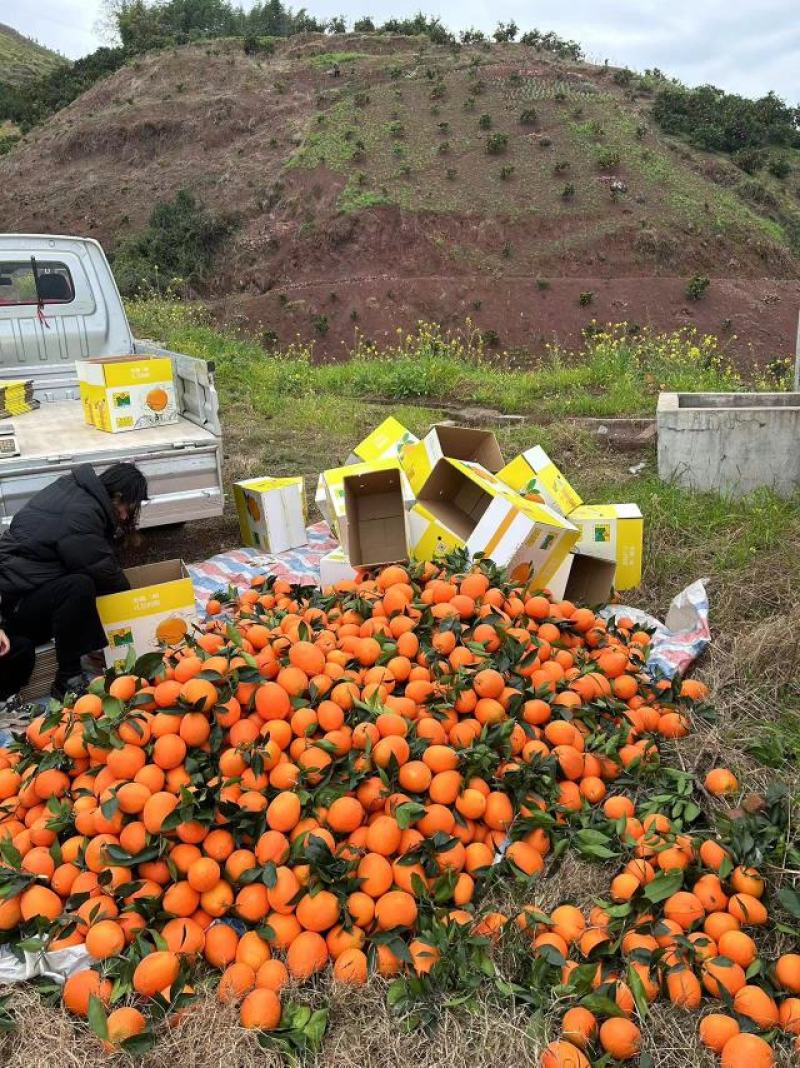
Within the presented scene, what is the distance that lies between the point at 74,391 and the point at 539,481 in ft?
13.4

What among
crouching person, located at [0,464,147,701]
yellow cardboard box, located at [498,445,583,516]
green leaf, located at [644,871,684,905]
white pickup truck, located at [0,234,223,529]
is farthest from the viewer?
yellow cardboard box, located at [498,445,583,516]

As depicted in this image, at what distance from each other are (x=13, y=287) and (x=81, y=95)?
4389 cm

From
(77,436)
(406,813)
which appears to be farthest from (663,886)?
(77,436)

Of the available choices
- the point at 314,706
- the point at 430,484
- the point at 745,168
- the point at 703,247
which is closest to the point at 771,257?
the point at 703,247

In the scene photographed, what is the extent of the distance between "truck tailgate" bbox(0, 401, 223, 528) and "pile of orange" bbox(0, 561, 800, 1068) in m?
→ 1.77

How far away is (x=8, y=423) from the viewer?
531 cm

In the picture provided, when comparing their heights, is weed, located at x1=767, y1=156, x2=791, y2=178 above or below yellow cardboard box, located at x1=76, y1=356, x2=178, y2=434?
above

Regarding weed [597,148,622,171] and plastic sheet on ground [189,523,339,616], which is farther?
weed [597,148,622,171]

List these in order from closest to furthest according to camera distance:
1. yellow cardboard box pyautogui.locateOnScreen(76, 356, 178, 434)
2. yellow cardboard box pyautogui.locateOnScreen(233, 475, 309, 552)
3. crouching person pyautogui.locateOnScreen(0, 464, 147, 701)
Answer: crouching person pyautogui.locateOnScreen(0, 464, 147, 701) → yellow cardboard box pyautogui.locateOnScreen(76, 356, 178, 434) → yellow cardboard box pyautogui.locateOnScreen(233, 475, 309, 552)

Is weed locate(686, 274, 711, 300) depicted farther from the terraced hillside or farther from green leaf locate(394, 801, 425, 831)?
green leaf locate(394, 801, 425, 831)

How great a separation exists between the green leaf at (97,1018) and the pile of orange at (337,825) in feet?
0.17

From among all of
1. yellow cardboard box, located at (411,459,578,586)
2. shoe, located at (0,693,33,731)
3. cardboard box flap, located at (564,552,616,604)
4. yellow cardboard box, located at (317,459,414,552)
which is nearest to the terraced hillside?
yellow cardboard box, located at (317,459,414,552)

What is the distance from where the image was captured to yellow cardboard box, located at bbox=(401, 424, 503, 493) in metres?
4.66

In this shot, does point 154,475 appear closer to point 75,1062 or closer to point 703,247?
point 75,1062
